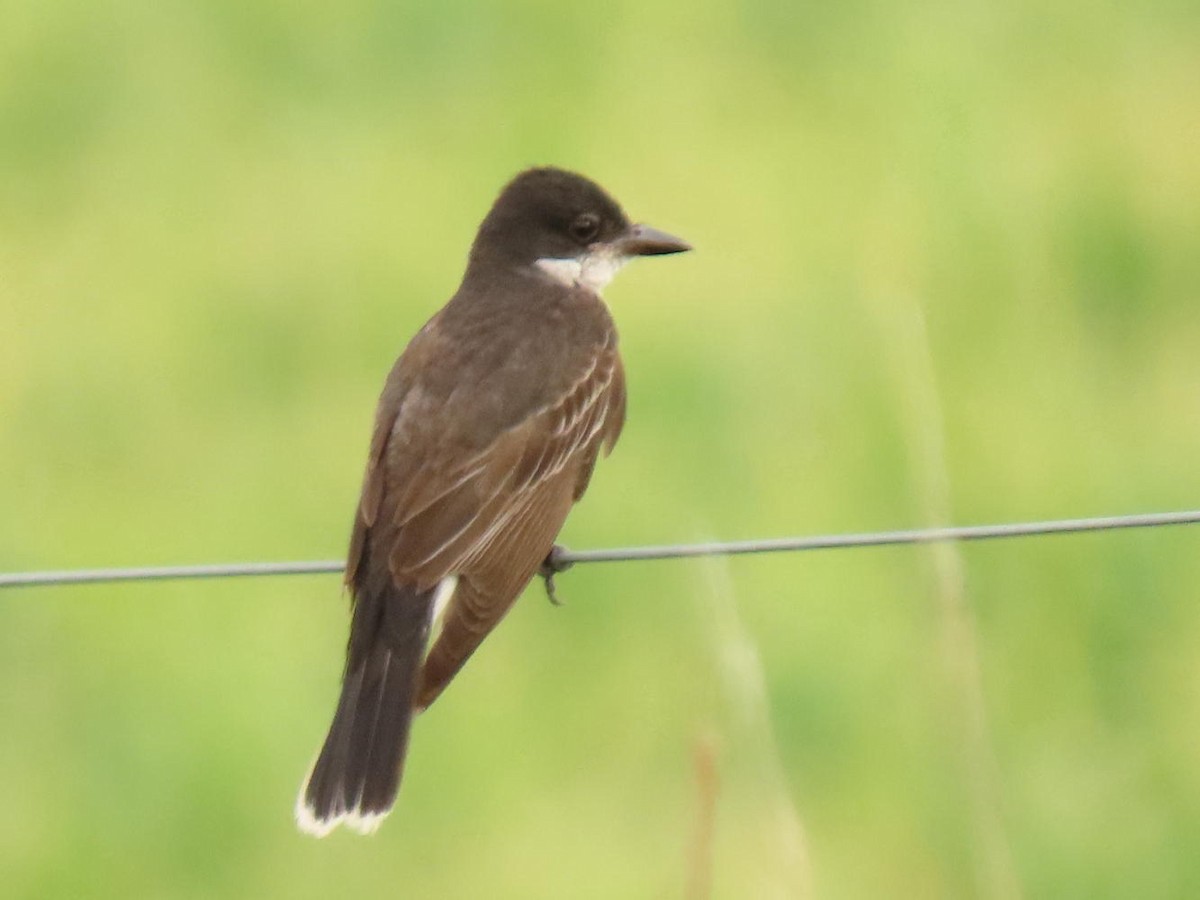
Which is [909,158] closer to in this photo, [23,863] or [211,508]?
[211,508]

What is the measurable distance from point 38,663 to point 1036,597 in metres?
3.08

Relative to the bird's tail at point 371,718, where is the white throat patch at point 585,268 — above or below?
above

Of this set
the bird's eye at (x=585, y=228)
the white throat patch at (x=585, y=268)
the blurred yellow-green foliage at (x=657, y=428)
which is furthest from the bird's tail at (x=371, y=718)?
the bird's eye at (x=585, y=228)

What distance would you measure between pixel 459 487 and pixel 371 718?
0.60 meters

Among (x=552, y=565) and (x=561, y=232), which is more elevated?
(x=561, y=232)

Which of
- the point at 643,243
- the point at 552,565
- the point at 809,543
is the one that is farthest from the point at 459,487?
the point at 643,243

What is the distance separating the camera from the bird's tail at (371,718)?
6.44m

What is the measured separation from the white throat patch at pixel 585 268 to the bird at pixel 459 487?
15 mm

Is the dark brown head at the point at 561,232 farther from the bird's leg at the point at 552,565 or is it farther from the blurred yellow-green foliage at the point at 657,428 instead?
the blurred yellow-green foliage at the point at 657,428

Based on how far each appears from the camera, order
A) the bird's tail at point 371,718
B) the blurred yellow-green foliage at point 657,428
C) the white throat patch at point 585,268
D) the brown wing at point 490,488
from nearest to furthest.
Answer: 1. the bird's tail at point 371,718
2. the brown wing at point 490,488
3. the white throat patch at point 585,268
4. the blurred yellow-green foliage at point 657,428

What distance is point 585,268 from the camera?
25.7 ft

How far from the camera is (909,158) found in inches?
468

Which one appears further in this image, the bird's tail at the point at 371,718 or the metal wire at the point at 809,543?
the bird's tail at the point at 371,718

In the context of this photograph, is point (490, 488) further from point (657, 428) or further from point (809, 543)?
point (657, 428)
